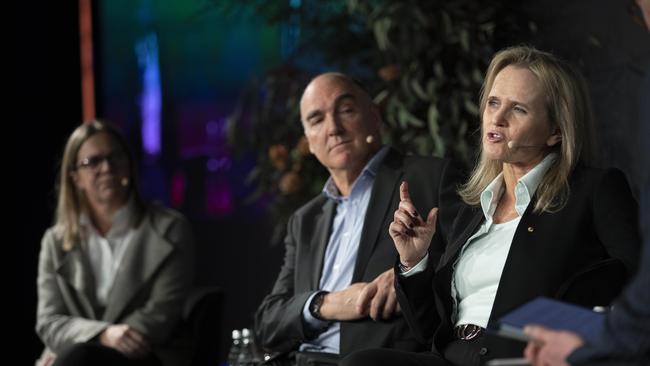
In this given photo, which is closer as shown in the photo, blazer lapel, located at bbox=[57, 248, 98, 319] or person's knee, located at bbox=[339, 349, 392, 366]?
person's knee, located at bbox=[339, 349, 392, 366]

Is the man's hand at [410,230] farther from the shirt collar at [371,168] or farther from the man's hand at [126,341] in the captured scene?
the man's hand at [126,341]

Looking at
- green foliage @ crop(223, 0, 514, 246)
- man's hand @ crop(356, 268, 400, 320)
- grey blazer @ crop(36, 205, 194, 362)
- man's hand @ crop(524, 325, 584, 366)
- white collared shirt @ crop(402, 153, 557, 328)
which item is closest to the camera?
man's hand @ crop(524, 325, 584, 366)

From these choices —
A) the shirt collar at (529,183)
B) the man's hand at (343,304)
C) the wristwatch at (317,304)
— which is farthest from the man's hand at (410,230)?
the wristwatch at (317,304)

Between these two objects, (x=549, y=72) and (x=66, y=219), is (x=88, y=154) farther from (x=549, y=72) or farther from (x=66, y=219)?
(x=549, y=72)

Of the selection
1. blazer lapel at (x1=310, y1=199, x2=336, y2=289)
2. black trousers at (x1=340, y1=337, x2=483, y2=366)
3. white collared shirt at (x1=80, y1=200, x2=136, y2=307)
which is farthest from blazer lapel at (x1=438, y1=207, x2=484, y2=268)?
white collared shirt at (x1=80, y1=200, x2=136, y2=307)

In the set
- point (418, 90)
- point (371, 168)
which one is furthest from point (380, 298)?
point (418, 90)

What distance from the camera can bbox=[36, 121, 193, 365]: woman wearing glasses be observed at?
380 cm

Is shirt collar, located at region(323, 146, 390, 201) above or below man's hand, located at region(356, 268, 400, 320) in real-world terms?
above

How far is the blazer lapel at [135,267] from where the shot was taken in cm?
386

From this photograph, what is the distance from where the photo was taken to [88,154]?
4.01 metres

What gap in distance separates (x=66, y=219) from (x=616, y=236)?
8.26 feet

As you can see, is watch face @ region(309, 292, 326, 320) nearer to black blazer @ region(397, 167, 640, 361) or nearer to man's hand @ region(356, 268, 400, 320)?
man's hand @ region(356, 268, 400, 320)

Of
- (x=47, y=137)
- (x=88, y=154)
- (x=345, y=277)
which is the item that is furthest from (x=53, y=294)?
(x=47, y=137)

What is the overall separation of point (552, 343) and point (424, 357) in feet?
2.46
